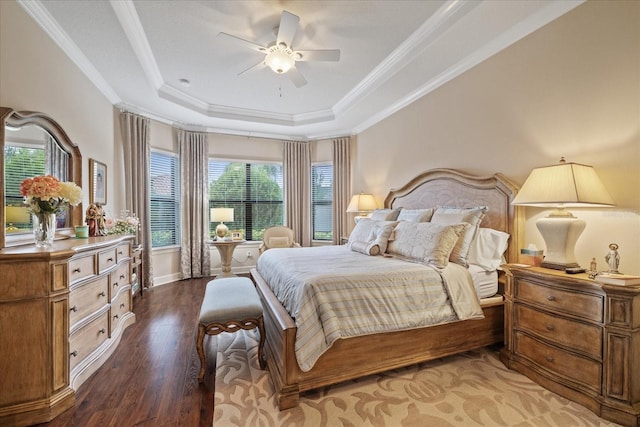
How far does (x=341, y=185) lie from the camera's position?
5730 mm

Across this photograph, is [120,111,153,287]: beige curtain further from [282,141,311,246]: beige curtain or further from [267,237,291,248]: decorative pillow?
[282,141,311,246]: beige curtain

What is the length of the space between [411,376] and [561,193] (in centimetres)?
170

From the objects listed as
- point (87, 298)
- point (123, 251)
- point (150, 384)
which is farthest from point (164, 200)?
point (150, 384)

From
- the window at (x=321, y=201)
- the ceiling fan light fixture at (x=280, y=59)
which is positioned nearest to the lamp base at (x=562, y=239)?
the ceiling fan light fixture at (x=280, y=59)

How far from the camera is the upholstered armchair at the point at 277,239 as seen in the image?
5.01 m

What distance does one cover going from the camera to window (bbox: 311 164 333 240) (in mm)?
6059

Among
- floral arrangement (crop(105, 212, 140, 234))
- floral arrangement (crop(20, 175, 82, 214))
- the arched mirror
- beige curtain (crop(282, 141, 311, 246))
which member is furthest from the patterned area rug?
beige curtain (crop(282, 141, 311, 246))

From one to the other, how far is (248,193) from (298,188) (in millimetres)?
1059

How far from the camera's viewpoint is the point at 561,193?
6.33ft

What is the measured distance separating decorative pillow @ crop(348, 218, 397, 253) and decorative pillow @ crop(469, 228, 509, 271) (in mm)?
816

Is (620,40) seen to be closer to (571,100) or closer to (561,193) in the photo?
(571,100)

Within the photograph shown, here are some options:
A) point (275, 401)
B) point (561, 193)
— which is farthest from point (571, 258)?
point (275, 401)

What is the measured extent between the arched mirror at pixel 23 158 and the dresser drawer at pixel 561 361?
12.5 ft

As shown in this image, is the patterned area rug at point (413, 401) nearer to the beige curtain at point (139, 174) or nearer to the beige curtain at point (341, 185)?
the beige curtain at point (139, 174)
